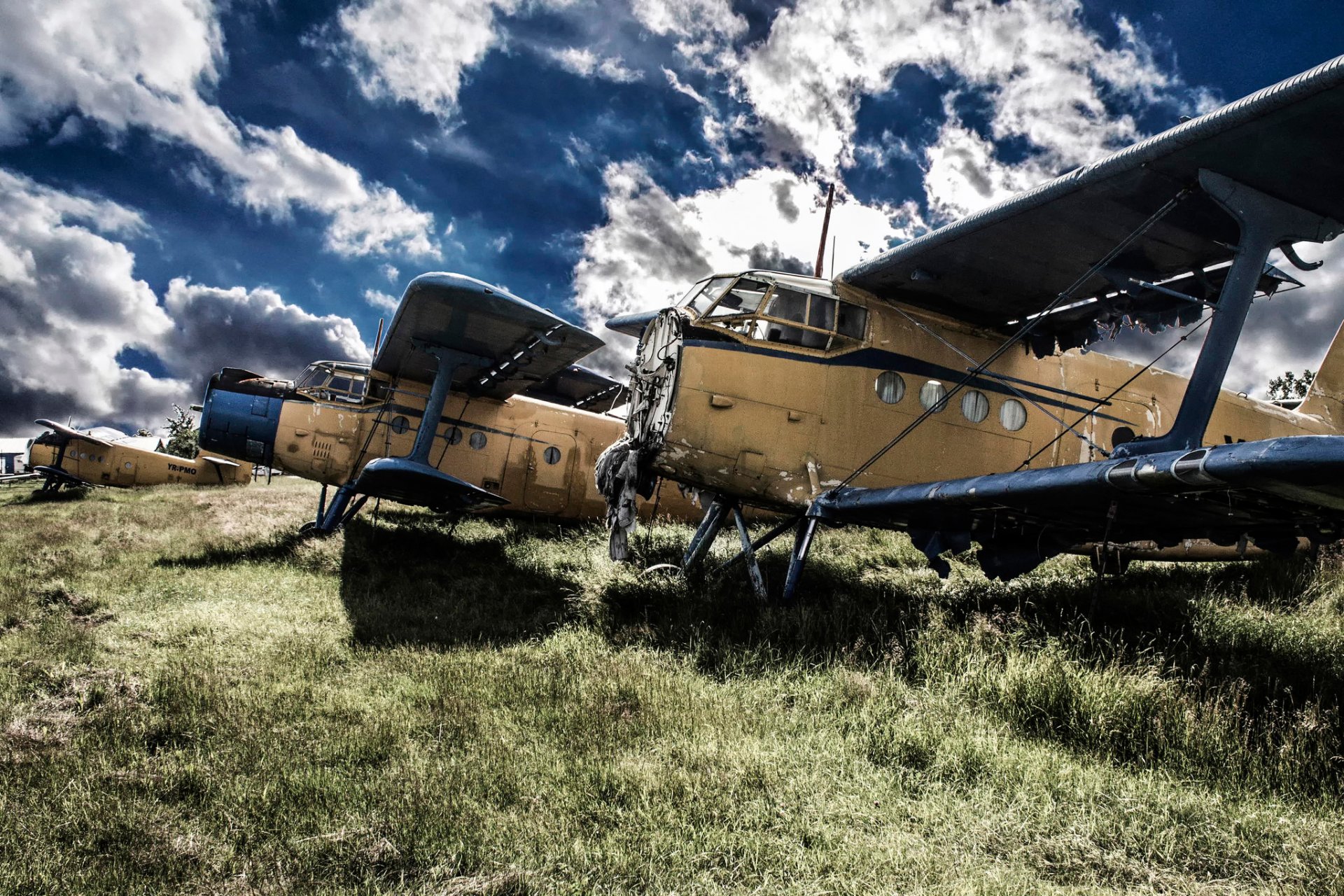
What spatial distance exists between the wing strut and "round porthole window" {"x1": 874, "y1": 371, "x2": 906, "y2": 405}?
2.34 m

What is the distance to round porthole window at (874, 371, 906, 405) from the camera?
6.88 m

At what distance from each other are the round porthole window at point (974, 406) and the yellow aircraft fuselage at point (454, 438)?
21.0 feet

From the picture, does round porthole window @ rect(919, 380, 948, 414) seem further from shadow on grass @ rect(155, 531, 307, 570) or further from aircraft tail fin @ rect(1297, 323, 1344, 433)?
shadow on grass @ rect(155, 531, 307, 570)

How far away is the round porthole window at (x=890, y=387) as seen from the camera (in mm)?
6875

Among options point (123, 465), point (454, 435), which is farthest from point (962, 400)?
point (123, 465)

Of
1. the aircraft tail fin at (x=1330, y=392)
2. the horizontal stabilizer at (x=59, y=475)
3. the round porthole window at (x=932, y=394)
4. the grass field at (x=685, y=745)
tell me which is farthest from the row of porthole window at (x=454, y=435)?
the horizontal stabilizer at (x=59, y=475)

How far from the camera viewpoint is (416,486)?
355 inches

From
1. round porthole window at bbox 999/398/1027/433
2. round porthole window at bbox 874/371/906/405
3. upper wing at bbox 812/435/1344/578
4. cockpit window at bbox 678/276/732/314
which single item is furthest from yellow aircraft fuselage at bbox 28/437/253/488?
round porthole window at bbox 999/398/1027/433

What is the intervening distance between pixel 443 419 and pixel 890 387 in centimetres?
796

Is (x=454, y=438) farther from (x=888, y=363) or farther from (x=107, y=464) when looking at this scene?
(x=107, y=464)

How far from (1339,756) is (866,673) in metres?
2.35

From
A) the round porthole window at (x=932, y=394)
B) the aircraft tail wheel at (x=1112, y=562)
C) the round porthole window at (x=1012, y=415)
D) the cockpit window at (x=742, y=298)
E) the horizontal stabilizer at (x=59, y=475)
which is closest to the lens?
the cockpit window at (x=742, y=298)

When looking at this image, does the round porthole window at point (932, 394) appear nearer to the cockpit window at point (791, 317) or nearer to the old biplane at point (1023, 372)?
the old biplane at point (1023, 372)

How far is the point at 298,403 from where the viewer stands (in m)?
11.7
